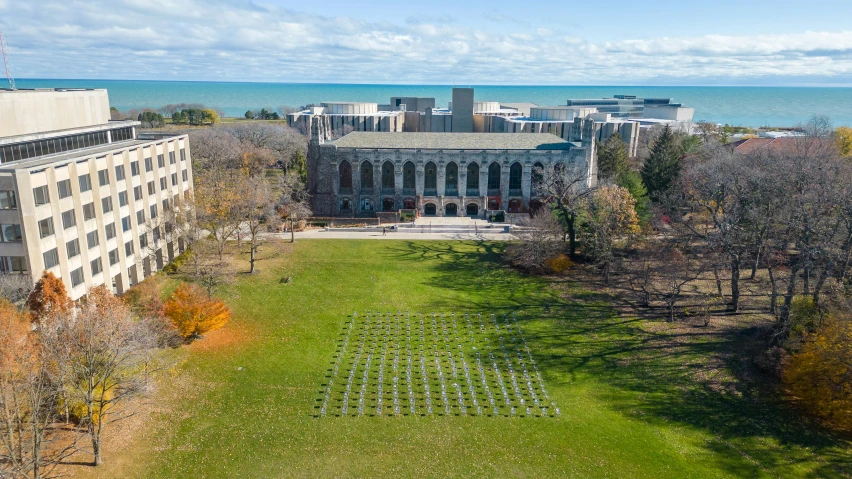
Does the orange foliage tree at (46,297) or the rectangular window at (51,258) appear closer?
the orange foliage tree at (46,297)

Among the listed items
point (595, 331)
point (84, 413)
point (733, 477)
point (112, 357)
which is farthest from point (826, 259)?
point (84, 413)

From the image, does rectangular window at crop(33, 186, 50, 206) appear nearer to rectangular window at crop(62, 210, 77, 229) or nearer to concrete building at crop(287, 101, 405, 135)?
rectangular window at crop(62, 210, 77, 229)

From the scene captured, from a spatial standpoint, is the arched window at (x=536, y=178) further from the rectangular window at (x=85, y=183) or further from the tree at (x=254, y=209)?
the rectangular window at (x=85, y=183)

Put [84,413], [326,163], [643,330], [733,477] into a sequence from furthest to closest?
[326,163] → [643,330] → [84,413] → [733,477]

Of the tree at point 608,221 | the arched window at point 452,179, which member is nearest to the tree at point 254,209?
the arched window at point 452,179

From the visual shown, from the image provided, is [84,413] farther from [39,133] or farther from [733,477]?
[733,477]

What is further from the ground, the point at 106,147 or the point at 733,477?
the point at 106,147
